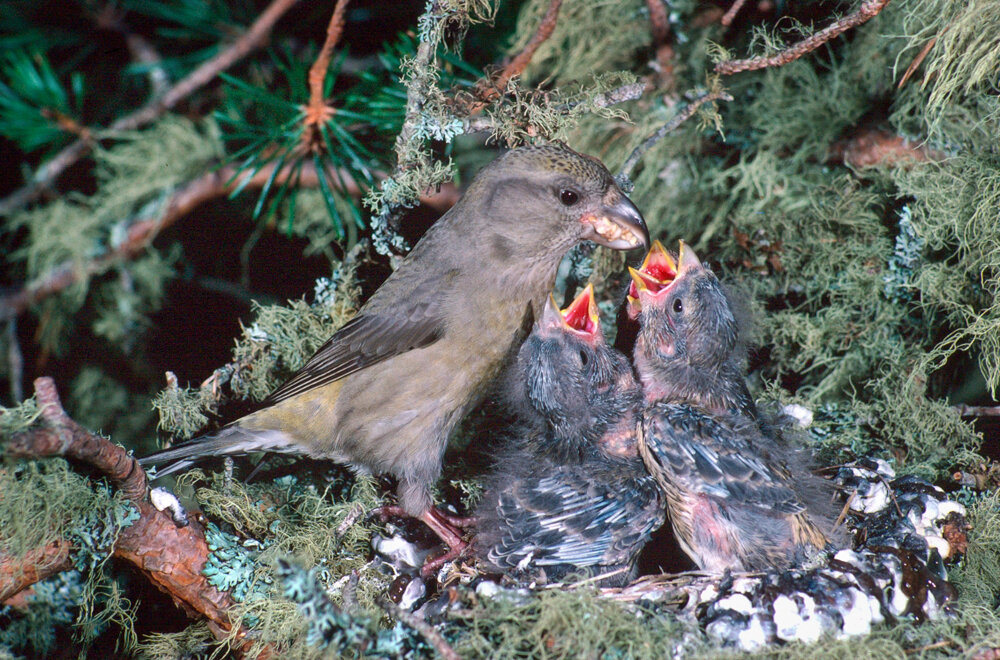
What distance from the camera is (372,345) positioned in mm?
2707

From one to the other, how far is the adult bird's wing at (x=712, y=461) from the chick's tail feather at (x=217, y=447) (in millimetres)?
1297

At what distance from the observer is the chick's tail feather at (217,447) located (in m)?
2.49

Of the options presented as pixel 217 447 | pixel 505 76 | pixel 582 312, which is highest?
pixel 505 76

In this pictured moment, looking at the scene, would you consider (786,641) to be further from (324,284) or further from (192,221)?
(192,221)

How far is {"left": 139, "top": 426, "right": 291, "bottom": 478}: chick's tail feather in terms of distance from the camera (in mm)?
2490

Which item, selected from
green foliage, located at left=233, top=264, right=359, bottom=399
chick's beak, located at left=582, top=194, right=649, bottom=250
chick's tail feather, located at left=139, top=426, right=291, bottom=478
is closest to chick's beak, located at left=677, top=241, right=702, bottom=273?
chick's beak, located at left=582, top=194, right=649, bottom=250

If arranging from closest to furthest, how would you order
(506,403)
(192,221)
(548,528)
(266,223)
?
1. (548,528)
2. (506,403)
3. (266,223)
4. (192,221)

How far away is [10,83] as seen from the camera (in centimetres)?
300

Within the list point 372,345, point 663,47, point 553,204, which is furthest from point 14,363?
point 663,47

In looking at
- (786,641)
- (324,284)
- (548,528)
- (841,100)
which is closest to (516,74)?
(324,284)

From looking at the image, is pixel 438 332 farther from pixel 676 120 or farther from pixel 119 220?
pixel 119 220

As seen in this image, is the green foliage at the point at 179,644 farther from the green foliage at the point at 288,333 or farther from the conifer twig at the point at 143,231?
the conifer twig at the point at 143,231

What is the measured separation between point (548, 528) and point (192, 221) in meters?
2.30

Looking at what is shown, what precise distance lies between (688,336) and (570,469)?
55 cm
